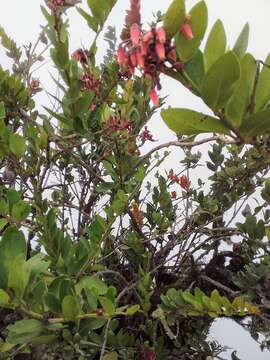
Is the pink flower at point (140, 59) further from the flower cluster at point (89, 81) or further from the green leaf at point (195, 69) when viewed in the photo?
the flower cluster at point (89, 81)

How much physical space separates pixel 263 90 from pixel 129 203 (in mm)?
1052

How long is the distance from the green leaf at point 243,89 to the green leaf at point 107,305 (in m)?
0.47

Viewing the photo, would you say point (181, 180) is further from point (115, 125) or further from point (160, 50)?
point (160, 50)

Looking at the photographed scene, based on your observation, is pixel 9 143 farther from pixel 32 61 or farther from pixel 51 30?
pixel 32 61

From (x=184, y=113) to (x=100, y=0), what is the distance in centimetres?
71

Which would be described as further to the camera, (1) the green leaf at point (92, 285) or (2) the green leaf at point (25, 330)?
(1) the green leaf at point (92, 285)

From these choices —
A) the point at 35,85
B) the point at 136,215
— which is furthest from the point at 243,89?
the point at 35,85

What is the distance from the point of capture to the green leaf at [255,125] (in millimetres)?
736

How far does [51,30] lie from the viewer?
131cm

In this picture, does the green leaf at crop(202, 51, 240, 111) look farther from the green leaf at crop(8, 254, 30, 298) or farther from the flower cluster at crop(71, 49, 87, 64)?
the flower cluster at crop(71, 49, 87, 64)

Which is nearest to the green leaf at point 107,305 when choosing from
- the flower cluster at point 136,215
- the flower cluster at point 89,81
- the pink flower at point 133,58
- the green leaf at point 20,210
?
the green leaf at point 20,210

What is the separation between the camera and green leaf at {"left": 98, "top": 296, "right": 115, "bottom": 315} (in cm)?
96

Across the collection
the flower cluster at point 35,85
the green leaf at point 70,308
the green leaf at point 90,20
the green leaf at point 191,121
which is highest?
the flower cluster at point 35,85

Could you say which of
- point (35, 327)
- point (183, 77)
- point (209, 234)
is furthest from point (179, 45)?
point (209, 234)
